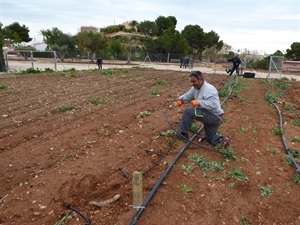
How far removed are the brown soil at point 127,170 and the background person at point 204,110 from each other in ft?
0.99

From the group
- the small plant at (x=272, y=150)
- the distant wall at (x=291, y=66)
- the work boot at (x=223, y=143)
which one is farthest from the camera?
the distant wall at (x=291, y=66)

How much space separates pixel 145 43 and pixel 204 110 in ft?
156

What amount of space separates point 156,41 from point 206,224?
47.6m

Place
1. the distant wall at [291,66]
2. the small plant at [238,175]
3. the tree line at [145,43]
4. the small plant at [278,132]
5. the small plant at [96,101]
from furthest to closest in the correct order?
the tree line at [145,43] → the distant wall at [291,66] → the small plant at [96,101] → the small plant at [278,132] → the small plant at [238,175]

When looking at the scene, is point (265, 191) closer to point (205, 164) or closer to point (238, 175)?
point (238, 175)

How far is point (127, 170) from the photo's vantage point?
4.33m

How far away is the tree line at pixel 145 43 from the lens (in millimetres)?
43188

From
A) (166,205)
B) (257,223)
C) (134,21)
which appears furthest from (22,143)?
(134,21)

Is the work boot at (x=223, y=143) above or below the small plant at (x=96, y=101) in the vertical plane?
above

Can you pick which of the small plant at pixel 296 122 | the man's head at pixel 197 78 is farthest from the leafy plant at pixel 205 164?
the small plant at pixel 296 122

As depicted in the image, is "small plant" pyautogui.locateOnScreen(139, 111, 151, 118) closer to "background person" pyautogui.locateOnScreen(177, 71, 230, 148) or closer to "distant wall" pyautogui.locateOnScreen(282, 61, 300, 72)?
"background person" pyautogui.locateOnScreen(177, 71, 230, 148)

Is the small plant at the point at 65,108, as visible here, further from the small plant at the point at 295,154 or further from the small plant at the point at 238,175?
the small plant at the point at 295,154

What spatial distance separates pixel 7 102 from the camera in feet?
28.5

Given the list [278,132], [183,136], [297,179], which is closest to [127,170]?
[183,136]
